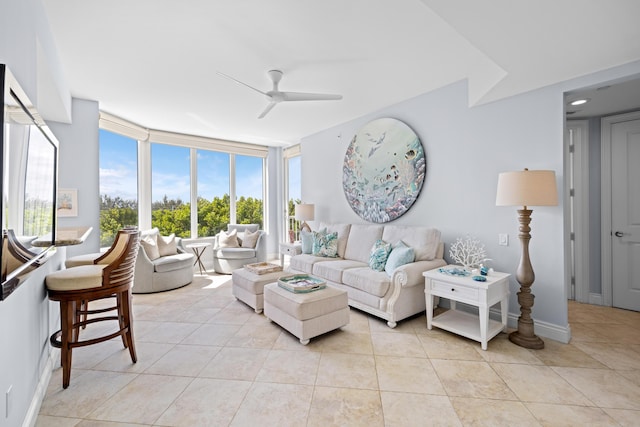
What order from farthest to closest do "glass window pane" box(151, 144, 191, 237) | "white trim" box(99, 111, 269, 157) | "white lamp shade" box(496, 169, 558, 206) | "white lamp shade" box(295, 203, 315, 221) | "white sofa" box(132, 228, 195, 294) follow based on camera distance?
1. "glass window pane" box(151, 144, 191, 237)
2. "white lamp shade" box(295, 203, 315, 221)
3. "white trim" box(99, 111, 269, 157)
4. "white sofa" box(132, 228, 195, 294)
5. "white lamp shade" box(496, 169, 558, 206)

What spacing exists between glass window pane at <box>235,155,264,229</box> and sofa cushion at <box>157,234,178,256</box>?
181 centimetres

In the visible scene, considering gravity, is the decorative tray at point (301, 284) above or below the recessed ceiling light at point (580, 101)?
below

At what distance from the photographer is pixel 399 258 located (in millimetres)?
3105

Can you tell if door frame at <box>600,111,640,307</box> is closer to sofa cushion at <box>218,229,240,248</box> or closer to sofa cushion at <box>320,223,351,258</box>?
sofa cushion at <box>320,223,351,258</box>

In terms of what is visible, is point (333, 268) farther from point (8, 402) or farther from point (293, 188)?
point (293, 188)

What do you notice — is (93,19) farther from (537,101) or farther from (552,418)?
(552,418)

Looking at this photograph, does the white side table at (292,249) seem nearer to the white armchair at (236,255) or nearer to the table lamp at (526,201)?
the white armchair at (236,255)

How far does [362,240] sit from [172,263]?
113 inches

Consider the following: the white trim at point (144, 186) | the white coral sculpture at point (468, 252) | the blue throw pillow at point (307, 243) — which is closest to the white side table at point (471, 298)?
the white coral sculpture at point (468, 252)

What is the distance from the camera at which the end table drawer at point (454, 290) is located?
2.52 meters

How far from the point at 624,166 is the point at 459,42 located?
2640 mm

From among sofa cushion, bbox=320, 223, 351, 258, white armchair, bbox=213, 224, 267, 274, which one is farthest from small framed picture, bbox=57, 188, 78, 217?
sofa cushion, bbox=320, 223, 351, 258

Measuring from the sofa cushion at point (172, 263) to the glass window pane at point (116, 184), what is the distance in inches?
44.5

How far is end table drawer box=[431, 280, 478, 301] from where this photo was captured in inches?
99.3
